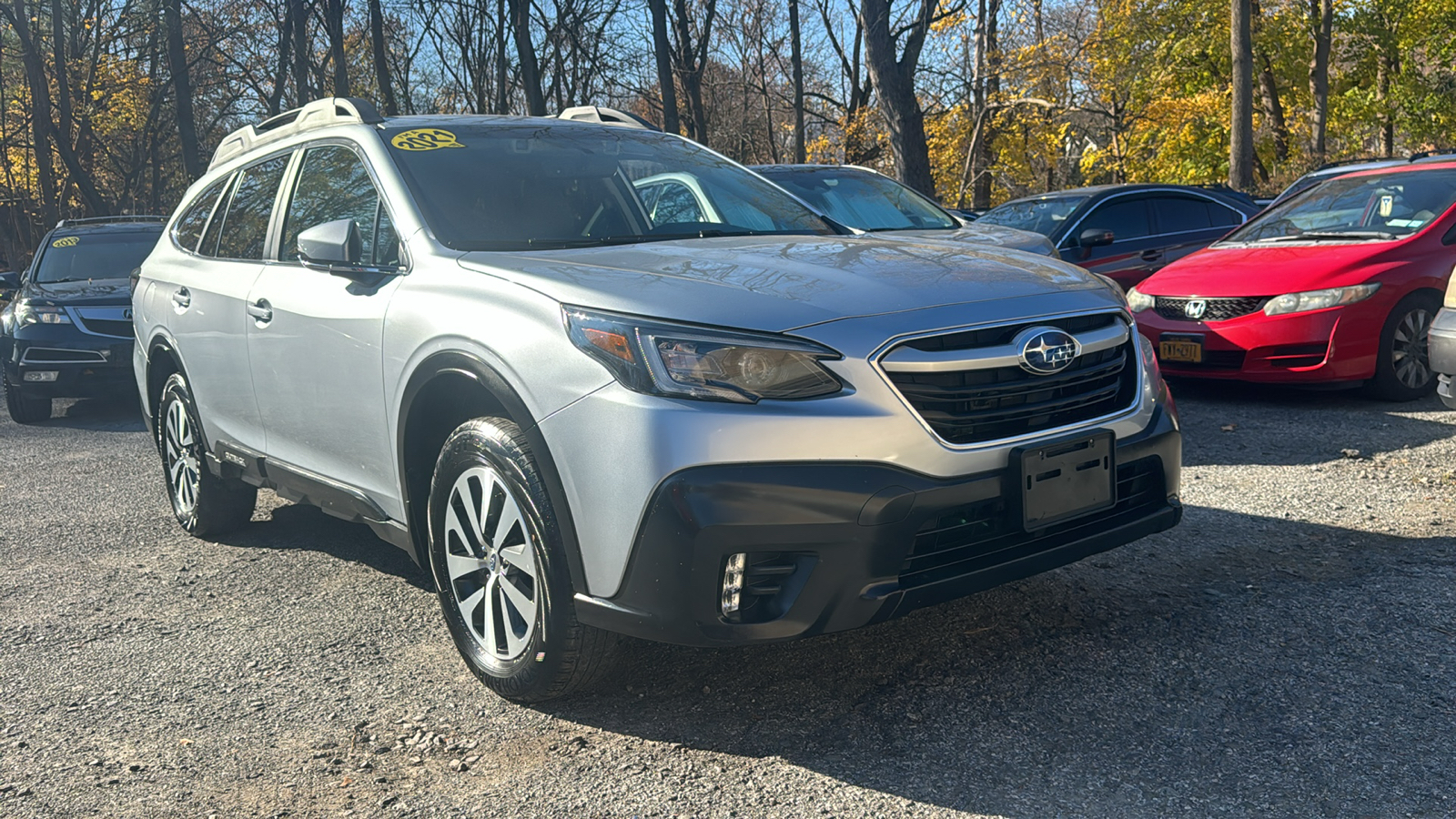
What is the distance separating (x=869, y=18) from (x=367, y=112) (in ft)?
41.0

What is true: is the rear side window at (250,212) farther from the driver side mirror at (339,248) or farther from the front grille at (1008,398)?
the front grille at (1008,398)

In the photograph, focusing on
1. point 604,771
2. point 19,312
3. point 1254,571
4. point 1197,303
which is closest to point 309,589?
point 604,771

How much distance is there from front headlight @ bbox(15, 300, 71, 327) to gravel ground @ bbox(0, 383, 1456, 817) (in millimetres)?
6446

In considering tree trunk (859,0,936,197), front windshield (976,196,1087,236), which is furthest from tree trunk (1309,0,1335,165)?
front windshield (976,196,1087,236)

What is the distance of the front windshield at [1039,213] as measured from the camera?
36.8 feet

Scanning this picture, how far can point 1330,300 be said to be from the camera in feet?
23.8

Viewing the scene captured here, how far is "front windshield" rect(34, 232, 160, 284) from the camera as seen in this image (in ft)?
38.1

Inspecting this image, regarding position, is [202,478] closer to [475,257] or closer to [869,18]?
[475,257]

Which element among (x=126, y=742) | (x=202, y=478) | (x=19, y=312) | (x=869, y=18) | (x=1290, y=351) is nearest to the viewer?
(x=126, y=742)

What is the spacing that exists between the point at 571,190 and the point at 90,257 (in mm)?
9489

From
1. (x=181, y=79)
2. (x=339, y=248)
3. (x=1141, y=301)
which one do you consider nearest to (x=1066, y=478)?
(x=339, y=248)

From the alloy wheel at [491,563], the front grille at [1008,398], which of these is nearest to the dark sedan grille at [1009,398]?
the front grille at [1008,398]

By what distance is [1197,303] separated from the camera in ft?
25.5

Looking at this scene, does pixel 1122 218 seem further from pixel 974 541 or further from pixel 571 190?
pixel 974 541
